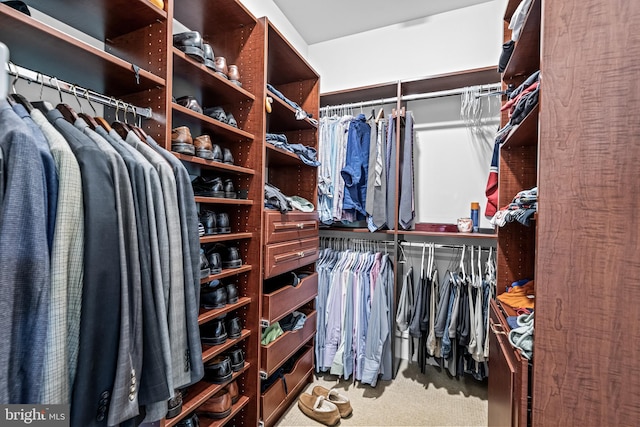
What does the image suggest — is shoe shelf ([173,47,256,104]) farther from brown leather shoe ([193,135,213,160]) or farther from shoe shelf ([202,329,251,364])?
shoe shelf ([202,329,251,364])

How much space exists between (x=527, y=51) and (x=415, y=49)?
1365 millimetres

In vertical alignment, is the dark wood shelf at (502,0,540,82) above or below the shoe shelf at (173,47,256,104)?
above

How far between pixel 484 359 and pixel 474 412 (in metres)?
0.32

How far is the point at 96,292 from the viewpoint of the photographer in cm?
67

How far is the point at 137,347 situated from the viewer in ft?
2.49

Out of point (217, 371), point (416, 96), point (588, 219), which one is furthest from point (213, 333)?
point (416, 96)

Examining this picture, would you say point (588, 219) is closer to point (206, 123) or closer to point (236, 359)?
point (206, 123)

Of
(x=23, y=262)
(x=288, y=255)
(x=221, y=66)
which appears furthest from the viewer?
(x=288, y=255)

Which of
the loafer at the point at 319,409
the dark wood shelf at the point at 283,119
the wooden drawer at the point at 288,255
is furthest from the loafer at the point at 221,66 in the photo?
the loafer at the point at 319,409

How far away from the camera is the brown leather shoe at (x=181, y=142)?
1062mm

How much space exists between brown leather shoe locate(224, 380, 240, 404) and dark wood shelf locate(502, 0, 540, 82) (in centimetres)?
188

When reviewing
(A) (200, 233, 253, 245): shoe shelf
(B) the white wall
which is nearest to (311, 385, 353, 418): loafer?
(A) (200, 233, 253, 245): shoe shelf

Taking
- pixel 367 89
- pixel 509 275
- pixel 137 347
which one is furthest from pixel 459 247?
pixel 137 347

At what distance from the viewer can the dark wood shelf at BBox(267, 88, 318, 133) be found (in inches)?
65.5
